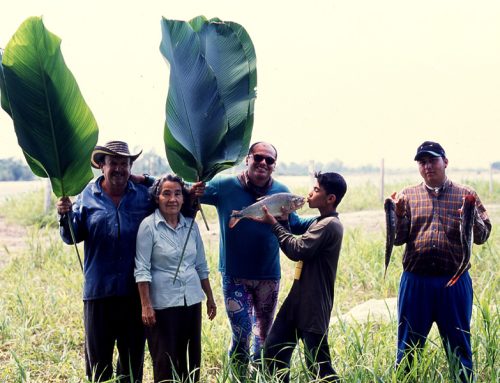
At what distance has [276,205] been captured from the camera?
2814 mm

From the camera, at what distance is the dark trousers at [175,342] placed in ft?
8.79

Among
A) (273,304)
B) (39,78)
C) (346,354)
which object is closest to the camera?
(39,78)

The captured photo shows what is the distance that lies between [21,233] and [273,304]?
8272mm

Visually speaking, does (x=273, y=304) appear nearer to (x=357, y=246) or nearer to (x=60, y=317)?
(x=60, y=317)

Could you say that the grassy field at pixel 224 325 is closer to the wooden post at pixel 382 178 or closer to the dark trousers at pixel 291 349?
the dark trousers at pixel 291 349

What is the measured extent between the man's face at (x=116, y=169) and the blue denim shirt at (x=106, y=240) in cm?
9

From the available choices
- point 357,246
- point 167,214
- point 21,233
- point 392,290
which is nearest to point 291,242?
point 167,214

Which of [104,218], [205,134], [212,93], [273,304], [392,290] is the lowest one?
[392,290]

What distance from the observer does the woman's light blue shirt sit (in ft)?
8.75

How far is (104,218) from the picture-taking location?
2701 millimetres

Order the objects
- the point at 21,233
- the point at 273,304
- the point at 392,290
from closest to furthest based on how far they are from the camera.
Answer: the point at 273,304, the point at 392,290, the point at 21,233

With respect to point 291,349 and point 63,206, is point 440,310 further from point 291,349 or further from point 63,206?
point 63,206

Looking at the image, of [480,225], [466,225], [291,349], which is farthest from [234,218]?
A: [480,225]

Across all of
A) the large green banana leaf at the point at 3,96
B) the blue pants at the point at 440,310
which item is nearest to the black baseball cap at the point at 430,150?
the blue pants at the point at 440,310
